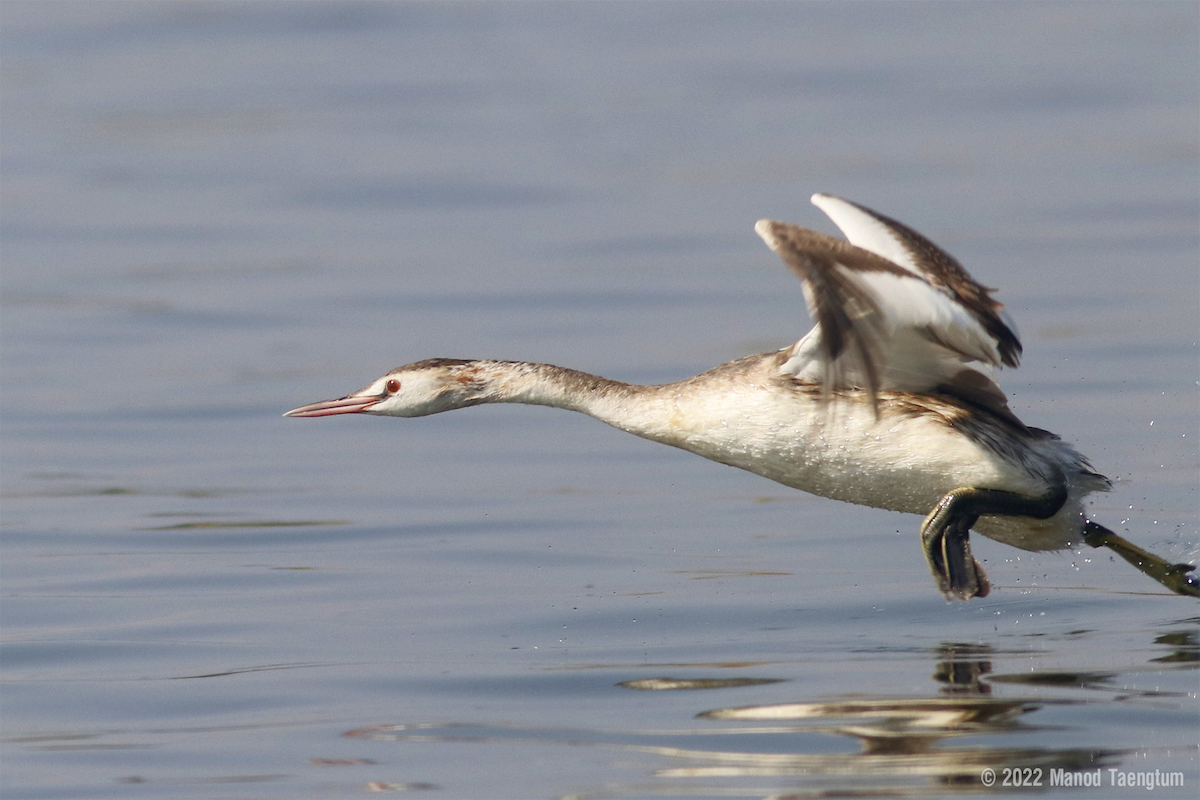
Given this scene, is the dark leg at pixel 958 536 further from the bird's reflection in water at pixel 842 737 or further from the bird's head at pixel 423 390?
the bird's head at pixel 423 390

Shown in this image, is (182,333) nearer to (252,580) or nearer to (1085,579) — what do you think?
(252,580)

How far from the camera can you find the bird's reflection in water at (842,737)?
5.88 metres

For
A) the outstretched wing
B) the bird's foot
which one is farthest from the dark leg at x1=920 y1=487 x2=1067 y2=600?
the outstretched wing

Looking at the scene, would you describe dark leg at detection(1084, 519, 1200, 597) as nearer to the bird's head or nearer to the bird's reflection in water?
the bird's reflection in water

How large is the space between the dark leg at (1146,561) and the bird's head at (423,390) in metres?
2.65

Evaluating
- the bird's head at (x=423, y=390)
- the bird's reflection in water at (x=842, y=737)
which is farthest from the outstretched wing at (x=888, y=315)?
the bird's head at (x=423, y=390)

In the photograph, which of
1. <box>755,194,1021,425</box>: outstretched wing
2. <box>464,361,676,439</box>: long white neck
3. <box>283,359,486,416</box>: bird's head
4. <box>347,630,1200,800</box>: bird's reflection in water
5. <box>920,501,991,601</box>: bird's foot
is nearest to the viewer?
<box>347,630,1200,800</box>: bird's reflection in water

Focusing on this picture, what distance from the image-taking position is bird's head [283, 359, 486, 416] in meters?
8.84

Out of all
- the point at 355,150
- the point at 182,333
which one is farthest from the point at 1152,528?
the point at 355,150

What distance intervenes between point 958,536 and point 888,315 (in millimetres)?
1349

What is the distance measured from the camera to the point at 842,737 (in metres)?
6.29

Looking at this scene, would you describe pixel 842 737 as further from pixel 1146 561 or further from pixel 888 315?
pixel 1146 561

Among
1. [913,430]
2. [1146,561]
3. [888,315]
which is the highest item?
[888,315]

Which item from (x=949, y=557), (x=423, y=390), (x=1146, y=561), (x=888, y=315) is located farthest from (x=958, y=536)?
(x=423, y=390)
